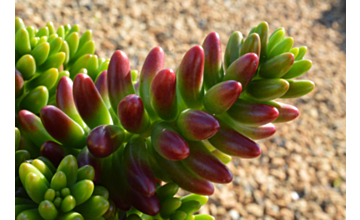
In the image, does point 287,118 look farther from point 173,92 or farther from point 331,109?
point 331,109

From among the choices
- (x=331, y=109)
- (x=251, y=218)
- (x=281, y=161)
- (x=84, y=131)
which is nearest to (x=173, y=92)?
(x=84, y=131)

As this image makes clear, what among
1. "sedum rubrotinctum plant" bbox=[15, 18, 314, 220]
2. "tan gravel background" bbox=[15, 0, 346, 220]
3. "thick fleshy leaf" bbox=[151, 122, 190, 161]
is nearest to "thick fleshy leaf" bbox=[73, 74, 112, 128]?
"sedum rubrotinctum plant" bbox=[15, 18, 314, 220]

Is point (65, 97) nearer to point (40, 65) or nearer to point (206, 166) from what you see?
point (40, 65)

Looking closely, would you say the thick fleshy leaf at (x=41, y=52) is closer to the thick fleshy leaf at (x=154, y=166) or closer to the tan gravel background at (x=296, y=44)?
the thick fleshy leaf at (x=154, y=166)

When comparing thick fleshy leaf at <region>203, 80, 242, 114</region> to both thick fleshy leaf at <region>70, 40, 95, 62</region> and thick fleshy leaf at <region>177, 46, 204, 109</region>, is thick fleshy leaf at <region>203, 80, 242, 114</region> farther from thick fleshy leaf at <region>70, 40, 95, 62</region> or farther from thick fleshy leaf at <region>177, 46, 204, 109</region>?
thick fleshy leaf at <region>70, 40, 95, 62</region>

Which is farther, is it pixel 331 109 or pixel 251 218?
pixel 331 109

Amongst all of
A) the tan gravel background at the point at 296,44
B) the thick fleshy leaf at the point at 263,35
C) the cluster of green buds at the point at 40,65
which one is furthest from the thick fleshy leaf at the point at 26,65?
the tan gravel background at the point at 296,44
